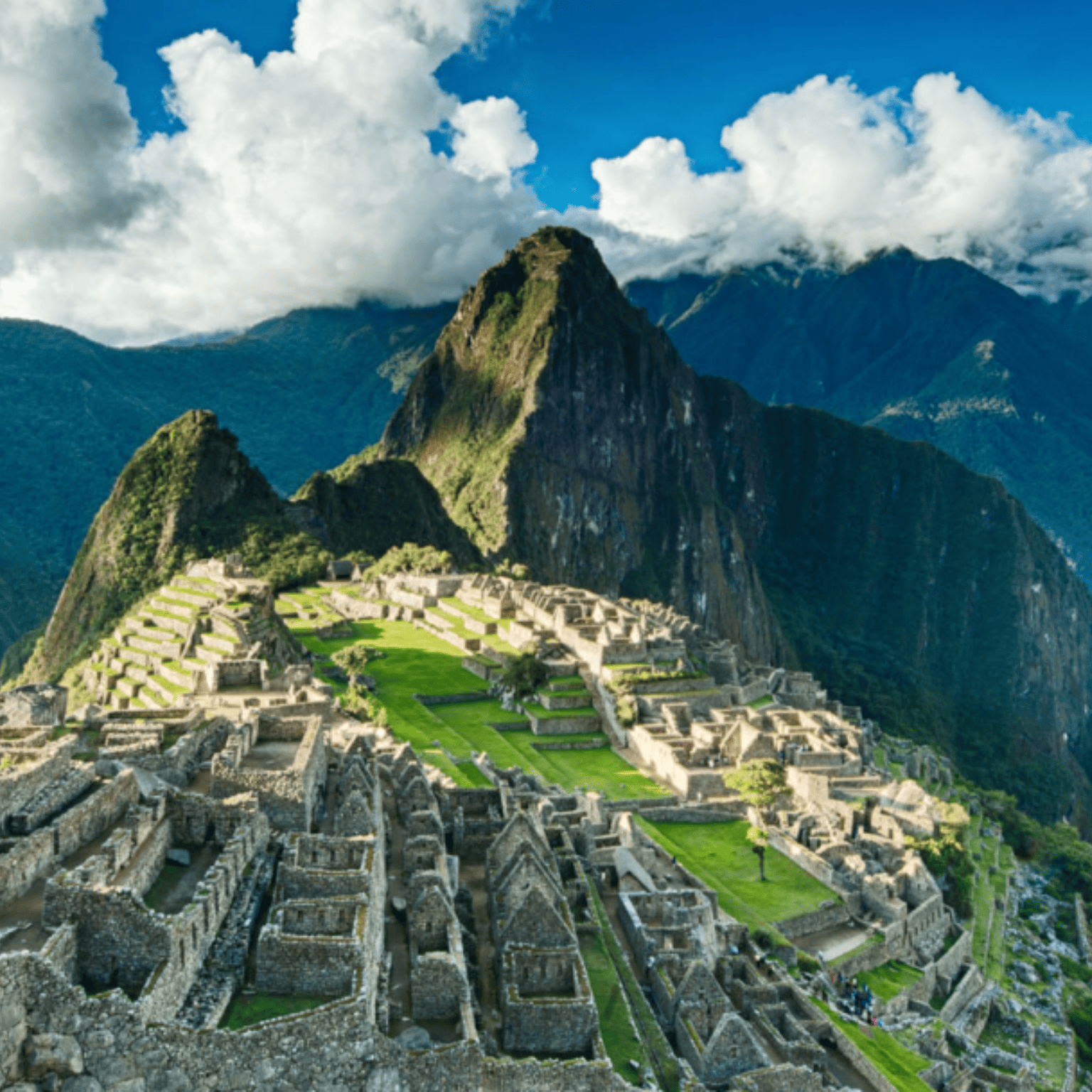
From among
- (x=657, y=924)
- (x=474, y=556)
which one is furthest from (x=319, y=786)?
(x=474, y=556)

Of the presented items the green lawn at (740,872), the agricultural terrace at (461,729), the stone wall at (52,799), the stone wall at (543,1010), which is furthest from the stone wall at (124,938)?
the green lawn at (740,872)

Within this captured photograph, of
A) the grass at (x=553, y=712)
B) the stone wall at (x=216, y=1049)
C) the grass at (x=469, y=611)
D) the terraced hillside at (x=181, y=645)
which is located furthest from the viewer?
the grass at (x=469, y=611)

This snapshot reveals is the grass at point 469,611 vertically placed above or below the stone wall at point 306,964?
above

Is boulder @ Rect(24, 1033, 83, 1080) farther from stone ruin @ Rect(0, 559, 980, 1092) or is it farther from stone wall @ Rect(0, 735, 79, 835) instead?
stone wall @ Rect(0, 735, 79, 835)

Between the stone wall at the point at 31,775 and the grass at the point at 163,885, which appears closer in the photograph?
the grass at the point at 163,885

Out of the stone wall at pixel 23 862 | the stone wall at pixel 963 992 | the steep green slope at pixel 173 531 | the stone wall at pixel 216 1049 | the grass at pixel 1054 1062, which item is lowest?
the grass at pixel 1054 1062

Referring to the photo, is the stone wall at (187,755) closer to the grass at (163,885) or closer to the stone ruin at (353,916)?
the stone ruin at (353,916)
